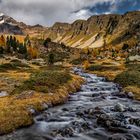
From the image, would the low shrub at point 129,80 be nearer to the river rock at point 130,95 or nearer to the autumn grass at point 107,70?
the river rock at point 130,95

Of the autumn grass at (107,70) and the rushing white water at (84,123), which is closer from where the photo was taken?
the rushing white water at (84,123)

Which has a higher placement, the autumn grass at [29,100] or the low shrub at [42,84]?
the low shrub at [42,84]

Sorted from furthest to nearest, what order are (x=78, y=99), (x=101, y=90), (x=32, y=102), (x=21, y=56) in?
(x=21, y=56) → (x=101, y=90) → (x=78, y=99) → (x=32, y=102)

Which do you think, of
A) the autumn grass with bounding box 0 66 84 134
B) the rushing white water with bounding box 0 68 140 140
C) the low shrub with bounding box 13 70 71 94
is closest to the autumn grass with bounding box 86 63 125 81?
the low shrub with bounding box 13 70 71 94

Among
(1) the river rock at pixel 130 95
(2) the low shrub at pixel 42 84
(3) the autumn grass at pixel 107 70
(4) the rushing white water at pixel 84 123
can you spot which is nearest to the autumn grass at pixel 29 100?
(2) the low shrub at pixel 42 84

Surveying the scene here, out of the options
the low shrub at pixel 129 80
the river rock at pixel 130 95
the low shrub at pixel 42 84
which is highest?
the low shrub at pixel 42 84

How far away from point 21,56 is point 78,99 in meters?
140

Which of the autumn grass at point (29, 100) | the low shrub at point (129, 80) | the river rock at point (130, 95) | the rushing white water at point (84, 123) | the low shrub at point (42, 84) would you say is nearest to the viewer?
the rushing white water at point (84, 123)

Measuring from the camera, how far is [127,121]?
3531 cm

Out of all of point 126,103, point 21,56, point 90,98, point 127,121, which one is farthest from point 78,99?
point 21,56

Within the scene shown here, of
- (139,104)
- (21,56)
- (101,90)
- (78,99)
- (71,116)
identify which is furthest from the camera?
(21,56)

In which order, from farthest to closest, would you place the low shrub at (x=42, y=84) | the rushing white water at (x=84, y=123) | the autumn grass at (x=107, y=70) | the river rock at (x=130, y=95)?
the autumn grass at (x=107, y=70) < the river rock at (x=130, y=95) < the low shrub at (x=42, y=84) < the rushing white water at (x=84, y=123)

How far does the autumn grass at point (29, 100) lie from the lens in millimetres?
33088

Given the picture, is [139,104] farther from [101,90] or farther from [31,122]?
[31,122]
